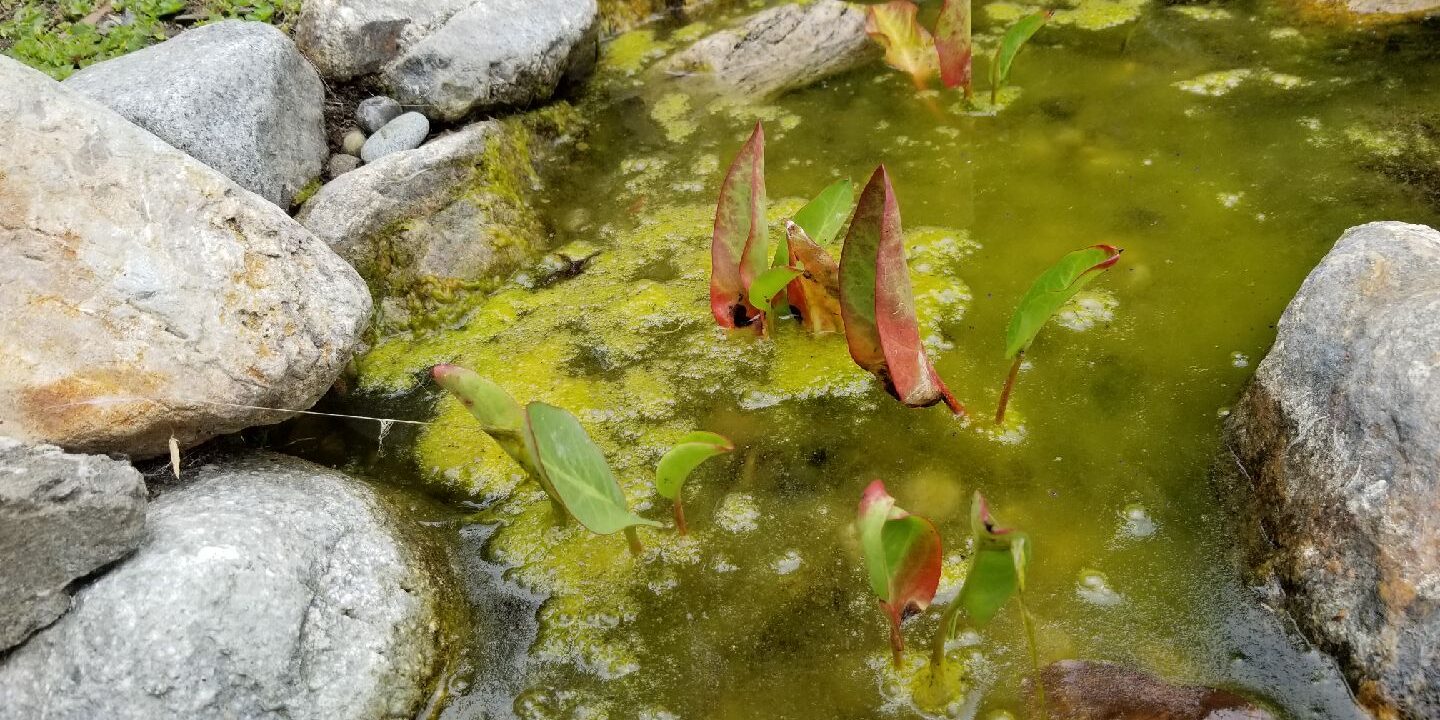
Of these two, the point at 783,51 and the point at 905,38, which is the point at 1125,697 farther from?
the point at 783,51

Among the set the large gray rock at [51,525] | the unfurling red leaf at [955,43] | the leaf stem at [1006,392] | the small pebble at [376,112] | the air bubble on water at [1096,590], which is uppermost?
the large gray rock at [51,525]

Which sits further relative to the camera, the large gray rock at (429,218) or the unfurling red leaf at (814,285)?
the large gray rock at (429,218)

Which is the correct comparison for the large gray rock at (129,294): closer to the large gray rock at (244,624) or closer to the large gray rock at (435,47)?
the large gray rock at (244,624)

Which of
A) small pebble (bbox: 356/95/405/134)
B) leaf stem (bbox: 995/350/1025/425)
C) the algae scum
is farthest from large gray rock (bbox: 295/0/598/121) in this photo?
leaf stem (bbox: 995/350/1025/425)

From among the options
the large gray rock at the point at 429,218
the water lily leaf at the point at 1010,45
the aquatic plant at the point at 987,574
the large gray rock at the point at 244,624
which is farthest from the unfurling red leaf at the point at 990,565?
the water lily leaf at the point at 1010,45

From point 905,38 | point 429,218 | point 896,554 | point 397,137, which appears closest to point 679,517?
point 896,554

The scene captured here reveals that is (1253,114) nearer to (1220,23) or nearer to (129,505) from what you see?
(1220,23)

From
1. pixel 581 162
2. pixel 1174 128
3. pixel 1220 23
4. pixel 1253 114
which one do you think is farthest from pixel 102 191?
pixel 1220 23
